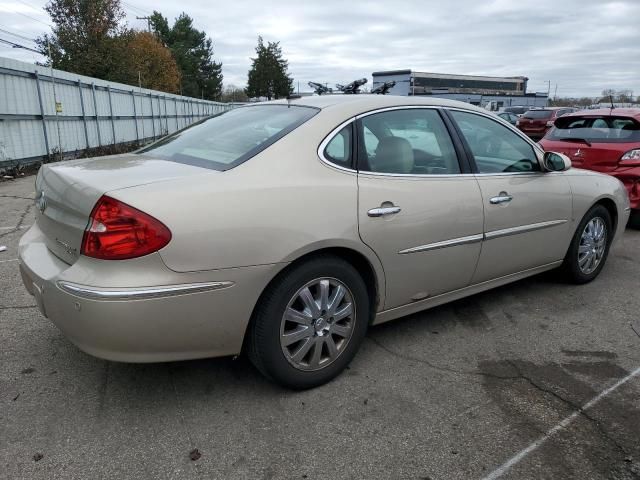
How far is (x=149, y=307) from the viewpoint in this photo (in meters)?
2.23

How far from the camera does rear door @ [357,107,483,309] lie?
2.92 meters

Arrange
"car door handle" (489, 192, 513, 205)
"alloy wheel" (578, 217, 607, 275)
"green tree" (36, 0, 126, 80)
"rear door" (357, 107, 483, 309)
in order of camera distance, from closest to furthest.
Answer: "rear door" (357, 107, 483, 309)
"car door handle" (489, 192, 513, 205)
"alloy wheel" (578, 217, 607, 275)
"green tree" (36, 0, 126, 80)

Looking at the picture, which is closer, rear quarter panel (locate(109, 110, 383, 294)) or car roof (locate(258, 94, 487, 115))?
rear quarter panel (locate(109, 110, 383, 294))

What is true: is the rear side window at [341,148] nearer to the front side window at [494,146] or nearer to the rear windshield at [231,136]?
the rear windshield at [231,136]

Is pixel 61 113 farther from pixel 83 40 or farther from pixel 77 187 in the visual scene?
pixel 83 40

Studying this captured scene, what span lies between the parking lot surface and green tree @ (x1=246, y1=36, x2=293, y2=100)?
199ft

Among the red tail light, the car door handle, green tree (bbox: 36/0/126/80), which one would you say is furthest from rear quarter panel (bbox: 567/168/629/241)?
green tree (bbox: 36/0/126/80)

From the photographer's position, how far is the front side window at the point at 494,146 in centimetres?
359

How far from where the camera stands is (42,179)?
292cm

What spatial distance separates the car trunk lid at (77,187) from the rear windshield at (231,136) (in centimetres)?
14

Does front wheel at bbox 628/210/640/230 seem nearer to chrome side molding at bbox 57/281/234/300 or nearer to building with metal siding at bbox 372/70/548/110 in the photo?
chrome side molding at bbox 57/281/234/300

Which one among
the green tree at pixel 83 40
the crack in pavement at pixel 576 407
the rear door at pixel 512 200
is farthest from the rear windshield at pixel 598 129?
the green tree at pixel 83 40

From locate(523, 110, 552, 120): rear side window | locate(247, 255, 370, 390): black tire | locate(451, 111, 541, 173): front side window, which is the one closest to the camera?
locate(247, 255, 370, 390): black tire

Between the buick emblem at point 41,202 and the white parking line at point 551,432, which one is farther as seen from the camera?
the buick emblem at point 41,202
